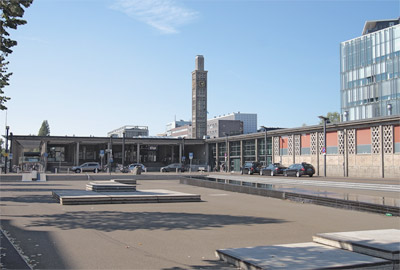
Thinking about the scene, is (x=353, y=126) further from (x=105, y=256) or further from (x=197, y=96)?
(x=197, y=96)

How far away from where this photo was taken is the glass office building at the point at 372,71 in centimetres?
7175

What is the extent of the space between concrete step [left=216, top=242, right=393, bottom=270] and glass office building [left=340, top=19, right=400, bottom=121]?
224 feet

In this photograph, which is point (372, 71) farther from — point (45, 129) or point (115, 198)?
point (45, 129)

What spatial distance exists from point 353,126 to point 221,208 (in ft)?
91.1

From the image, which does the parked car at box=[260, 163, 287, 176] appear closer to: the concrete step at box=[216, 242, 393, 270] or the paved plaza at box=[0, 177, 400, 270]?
the paved plaza at box=[0, 177, 400, 270]

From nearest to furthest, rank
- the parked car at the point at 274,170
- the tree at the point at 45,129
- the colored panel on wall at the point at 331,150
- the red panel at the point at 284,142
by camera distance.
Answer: the colored panel on wall at the point at 331,150, the parked car at the point at 274,170, the red panel at the point at 284,142, the tree at the point at 45,129

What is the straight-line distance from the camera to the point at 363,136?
38.2 meters

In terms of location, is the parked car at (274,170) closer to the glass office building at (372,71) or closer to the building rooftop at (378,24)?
the glass office building at (372,71)

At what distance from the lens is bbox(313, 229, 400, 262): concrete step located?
6.91 meters

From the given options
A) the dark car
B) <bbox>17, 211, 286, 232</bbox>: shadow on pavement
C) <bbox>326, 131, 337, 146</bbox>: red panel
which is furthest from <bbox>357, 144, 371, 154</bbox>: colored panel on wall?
<bbox>17, 211, 286, 232</bbox>: shadow on pavement

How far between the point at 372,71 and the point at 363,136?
43.7 meters

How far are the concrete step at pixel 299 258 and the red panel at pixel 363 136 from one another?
32546 millimetres

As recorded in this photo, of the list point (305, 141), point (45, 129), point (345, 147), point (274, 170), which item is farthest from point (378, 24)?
point (45, 129)

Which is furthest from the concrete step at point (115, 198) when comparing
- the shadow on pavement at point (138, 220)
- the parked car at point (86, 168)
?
the parked car at point (86, 168)
